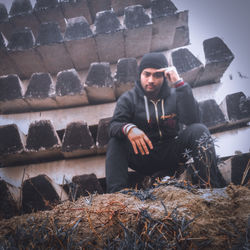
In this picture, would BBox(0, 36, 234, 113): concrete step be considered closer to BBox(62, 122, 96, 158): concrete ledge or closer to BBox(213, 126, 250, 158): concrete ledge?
BBox(62, 122, 96, 158): concrete ledge

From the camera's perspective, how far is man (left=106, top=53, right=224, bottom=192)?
3.95ft

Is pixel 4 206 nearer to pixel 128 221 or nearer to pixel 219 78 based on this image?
pixel 128 221

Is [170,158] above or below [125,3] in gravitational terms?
below

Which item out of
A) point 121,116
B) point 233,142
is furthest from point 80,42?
point 233,142

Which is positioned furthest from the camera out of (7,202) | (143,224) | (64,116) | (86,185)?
(64,116)

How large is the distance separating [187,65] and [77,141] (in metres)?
1.35

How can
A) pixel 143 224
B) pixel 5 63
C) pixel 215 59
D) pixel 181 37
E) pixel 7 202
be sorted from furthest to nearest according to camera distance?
pixel 181 37 → pixel 5 63 → pixel 215 59 → pixel 7 202 → pixel 143 224

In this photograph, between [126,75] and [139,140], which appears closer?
[139,140]

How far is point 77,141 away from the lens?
156 cm

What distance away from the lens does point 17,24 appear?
2.45 meters

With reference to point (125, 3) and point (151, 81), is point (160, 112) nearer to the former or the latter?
point (151, 81)

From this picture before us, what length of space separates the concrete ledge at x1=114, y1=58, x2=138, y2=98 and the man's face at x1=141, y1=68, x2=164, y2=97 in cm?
17

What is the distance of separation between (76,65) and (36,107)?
2.44ft

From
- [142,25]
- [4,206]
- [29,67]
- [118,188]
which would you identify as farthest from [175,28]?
[4,206]
